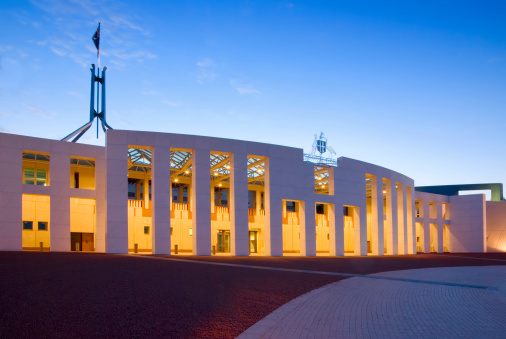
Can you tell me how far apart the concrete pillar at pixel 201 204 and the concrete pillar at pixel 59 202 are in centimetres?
782

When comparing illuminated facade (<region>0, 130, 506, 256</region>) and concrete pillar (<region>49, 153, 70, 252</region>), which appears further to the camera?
illuminated facade (<region>0, 130, 506, 256</region>)

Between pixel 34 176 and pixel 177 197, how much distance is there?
17.7 meters

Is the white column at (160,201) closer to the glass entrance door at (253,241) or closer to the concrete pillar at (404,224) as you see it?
the glass entrance door at (253,241)

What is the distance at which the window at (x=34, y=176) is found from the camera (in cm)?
3484

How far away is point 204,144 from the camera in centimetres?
3138

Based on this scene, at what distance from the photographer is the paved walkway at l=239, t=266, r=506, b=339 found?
9.14 m

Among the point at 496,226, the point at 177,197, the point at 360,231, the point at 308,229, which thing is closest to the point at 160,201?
the point at 308,229

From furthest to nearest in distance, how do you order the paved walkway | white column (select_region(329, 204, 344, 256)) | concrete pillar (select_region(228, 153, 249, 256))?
white column (select_region(329, 204, 344, 256)) < concrete pillar (select_region(228, 153, 249, 256)) < the paved walkway

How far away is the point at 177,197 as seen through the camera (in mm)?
50688

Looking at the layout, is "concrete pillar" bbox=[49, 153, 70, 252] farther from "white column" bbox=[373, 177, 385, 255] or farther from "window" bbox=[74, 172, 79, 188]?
"white column" bbox=[373, 177, 385, 255]

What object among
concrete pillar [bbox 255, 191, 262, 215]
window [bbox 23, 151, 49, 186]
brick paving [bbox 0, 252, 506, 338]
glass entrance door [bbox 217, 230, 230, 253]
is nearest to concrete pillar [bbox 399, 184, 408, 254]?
concrete pillar [bbox 255, 191, 262, 215]

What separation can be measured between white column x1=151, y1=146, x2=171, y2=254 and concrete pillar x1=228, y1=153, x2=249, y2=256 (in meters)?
4.53

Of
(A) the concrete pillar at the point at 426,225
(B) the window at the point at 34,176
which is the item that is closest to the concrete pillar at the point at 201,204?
(B) the window at the point at 34,176

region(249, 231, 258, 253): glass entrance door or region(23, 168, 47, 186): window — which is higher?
region(23, 168, 47, 186): window
